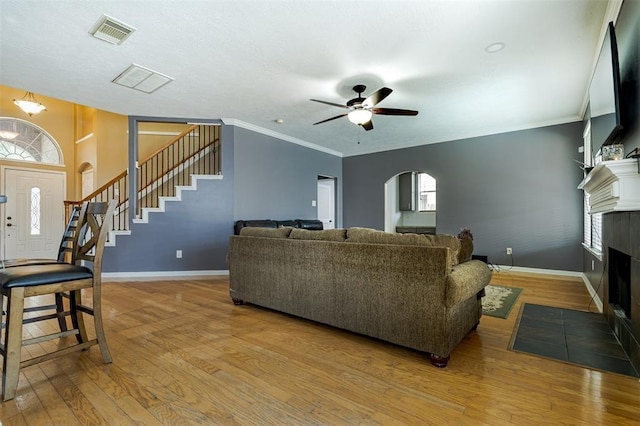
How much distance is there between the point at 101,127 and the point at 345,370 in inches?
295

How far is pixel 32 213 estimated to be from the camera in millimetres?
6367

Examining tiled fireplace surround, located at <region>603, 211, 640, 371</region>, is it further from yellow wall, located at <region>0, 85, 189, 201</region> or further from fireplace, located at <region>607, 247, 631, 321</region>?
yellow wall, located at <region>0, 85, 189, 201</region>

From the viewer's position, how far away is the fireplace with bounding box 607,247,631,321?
7.38 ft

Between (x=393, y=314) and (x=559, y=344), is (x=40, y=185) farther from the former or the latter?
(x=559, y=344)

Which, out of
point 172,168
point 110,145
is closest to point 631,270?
point 172,168

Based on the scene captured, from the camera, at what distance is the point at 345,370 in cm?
181

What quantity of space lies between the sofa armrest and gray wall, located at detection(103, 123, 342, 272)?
384cm

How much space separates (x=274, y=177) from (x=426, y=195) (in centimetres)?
438

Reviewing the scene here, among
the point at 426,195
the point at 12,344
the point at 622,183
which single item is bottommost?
the point at 12,344

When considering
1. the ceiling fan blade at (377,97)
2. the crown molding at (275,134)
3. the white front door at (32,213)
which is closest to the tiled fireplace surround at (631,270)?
the ceiling fan blade at (377,97)

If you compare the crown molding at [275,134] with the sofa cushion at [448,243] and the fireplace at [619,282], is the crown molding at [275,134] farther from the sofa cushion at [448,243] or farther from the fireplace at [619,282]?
the fireplace at [619,282]

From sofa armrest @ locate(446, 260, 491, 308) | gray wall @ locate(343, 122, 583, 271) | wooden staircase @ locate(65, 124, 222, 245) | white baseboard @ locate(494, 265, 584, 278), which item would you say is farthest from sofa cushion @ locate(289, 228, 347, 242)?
gray wall @ locate(343, 122, 583, 271)

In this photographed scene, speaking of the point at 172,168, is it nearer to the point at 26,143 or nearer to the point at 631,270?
the point at 26,143

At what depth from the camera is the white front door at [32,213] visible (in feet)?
19.8
